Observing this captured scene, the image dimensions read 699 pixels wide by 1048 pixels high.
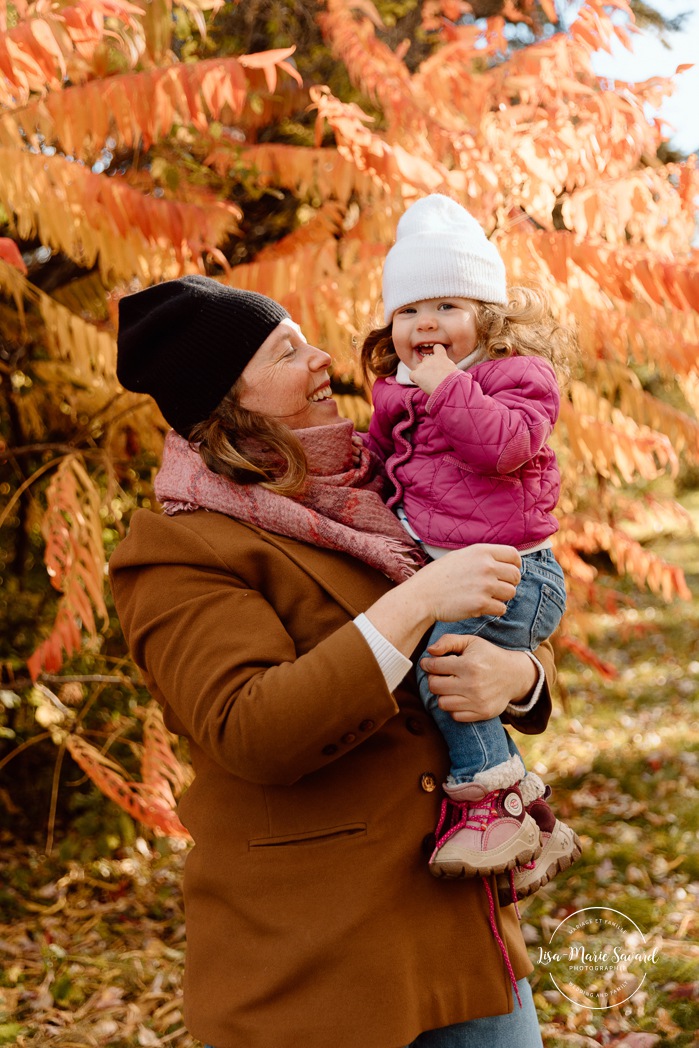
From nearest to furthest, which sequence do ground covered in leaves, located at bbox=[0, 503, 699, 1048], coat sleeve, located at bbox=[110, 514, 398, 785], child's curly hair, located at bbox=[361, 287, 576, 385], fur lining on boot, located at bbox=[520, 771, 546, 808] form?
coat sleeve, located at bbox=[110, 514, 398, 785]
fur lining on boot, located at bbox=[520, 771, 546, 808]
child's curly hair, located at bbox=[361, 287, 576, 385]
ground covered in leaves, located at bbox=[0, 503, 699, 1048]

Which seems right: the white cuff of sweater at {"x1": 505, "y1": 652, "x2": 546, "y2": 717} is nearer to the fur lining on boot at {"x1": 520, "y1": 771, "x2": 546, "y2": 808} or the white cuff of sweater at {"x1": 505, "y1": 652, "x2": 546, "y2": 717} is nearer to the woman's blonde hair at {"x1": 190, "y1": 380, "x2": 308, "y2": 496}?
the fur lining on boot at {"x1": 520, "y1": 771, "x2": 546, "y2": 808}

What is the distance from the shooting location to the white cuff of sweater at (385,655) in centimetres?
167

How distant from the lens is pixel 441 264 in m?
2.28

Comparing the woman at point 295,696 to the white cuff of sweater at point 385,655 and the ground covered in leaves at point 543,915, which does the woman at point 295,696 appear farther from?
the ground covered in leaves at point 543,915

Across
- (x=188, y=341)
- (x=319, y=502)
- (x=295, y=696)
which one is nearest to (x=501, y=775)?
(x=295, y=696)

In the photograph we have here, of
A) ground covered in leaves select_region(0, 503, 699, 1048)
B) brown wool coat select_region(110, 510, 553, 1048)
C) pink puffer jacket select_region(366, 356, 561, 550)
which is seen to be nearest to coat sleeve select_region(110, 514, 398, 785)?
brown wool coat select_region(110, 510, 553, 1048)

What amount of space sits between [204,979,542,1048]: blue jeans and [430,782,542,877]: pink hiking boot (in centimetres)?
32

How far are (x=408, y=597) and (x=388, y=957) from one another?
670 mm

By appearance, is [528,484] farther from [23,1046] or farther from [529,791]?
[23,1046]

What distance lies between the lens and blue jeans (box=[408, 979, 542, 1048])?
74.8 inches

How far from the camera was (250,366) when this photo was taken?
6.72ft

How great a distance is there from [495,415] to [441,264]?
48cm

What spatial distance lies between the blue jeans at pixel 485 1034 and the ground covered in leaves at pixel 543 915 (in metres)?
2.01

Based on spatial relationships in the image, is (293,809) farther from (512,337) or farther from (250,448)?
(512,337)
